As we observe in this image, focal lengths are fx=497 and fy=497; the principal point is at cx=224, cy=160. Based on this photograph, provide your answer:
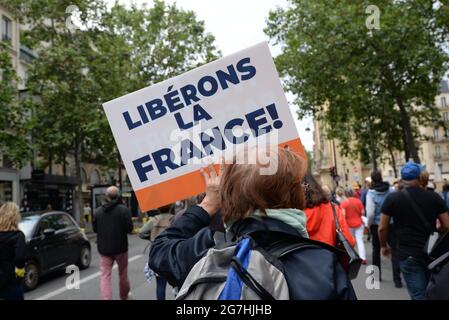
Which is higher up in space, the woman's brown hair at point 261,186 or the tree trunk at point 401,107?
the tree trunk at point 401,107

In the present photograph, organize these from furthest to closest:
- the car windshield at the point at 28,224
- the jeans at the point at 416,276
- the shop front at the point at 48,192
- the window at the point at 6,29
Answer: the shop front at the point at 48,192, the window at the point at 6,29, the car windshield at the point at 28,224, the jeans at the point at 416,276

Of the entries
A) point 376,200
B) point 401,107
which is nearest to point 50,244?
point 376,200

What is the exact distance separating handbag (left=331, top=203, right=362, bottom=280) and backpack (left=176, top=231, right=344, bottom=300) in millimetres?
129

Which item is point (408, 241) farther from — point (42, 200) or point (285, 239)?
point (42, 200)

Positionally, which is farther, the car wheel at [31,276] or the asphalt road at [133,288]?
the car wheel at [31,276]

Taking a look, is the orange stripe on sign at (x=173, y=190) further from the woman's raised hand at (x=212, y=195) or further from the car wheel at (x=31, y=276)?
the car wheel at (x=31, y=276)

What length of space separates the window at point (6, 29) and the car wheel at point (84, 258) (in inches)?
851

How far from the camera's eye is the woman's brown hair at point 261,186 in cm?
179

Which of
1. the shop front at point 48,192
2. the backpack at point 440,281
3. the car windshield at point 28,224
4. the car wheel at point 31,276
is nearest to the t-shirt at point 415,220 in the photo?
the backpack at point 440,281

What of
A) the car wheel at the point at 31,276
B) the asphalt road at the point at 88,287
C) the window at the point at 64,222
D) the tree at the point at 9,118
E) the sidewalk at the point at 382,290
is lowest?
the sidewalk at the point at 382,290

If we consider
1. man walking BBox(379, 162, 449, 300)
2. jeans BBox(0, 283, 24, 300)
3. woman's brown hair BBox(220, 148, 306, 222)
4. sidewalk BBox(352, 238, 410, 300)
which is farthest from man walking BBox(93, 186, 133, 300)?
woman's brown hair BBox(220, 148, 306, 222)

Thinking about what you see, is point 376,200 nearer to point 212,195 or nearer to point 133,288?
point 133,288

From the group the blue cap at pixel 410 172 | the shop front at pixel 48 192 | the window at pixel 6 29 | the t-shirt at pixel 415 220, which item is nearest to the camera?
the t-shirt at pixel 415 220
